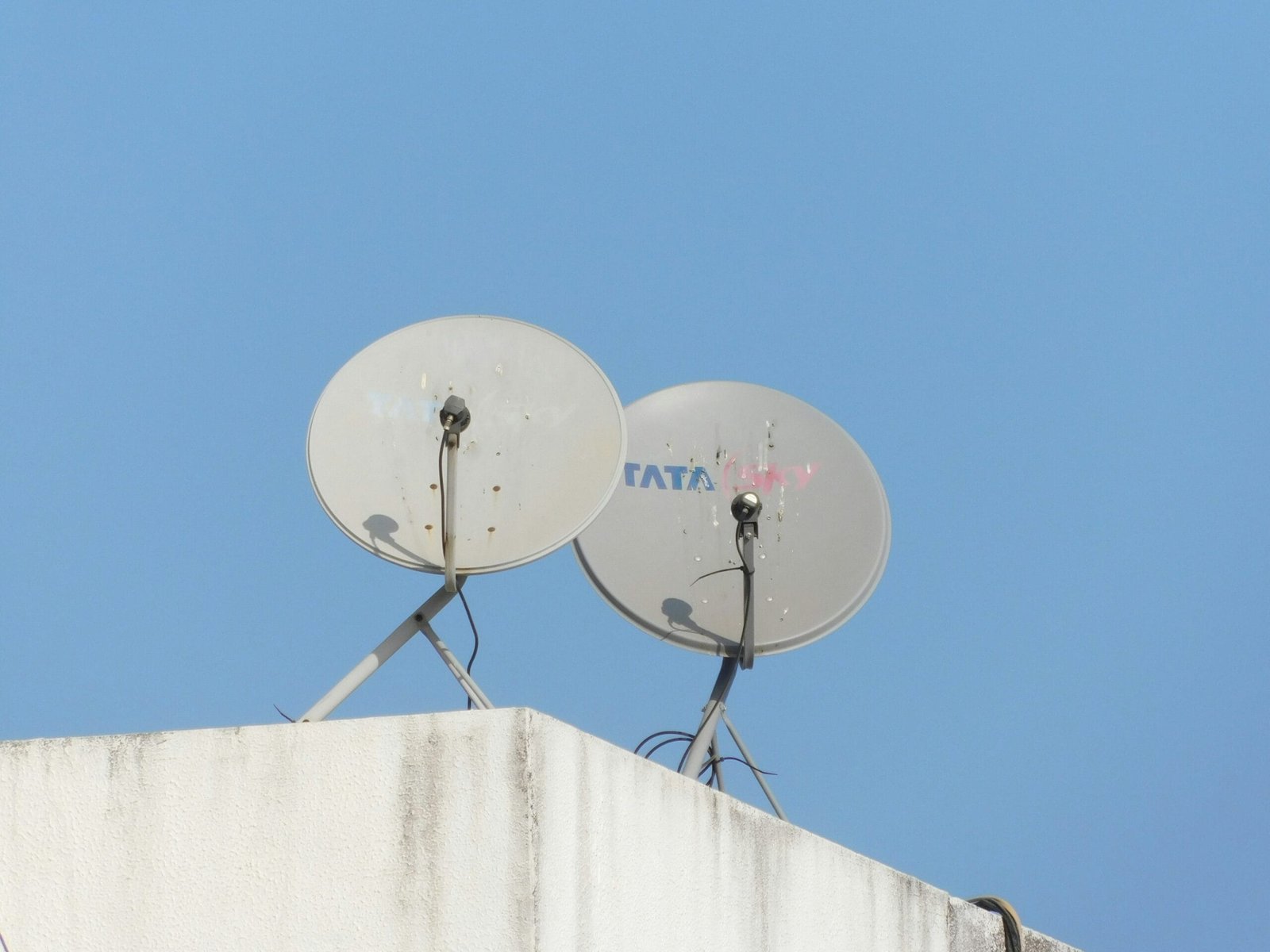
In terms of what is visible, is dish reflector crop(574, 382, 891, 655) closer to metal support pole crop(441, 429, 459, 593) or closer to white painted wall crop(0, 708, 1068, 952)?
metal support pole crop(441, 429, 459, 593)

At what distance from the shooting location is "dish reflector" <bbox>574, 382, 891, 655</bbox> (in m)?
9.01

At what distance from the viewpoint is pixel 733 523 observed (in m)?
9.23

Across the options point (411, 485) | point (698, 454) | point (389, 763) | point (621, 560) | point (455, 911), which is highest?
point (698, 454)

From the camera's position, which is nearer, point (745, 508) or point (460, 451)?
point (460, 451)

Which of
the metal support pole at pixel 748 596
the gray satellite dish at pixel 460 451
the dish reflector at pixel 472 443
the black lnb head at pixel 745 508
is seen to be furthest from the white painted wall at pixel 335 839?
the black lnb head at pixel 745 508

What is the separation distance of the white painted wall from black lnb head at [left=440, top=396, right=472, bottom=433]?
1.98 meters

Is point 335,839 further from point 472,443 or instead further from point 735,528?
point 735,528

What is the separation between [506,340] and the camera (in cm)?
753

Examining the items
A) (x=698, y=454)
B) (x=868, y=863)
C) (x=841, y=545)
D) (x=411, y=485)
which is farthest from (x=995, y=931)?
(x=411, y=485)

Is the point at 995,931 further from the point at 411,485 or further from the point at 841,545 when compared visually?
the point at 411,485

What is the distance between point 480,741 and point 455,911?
495mm

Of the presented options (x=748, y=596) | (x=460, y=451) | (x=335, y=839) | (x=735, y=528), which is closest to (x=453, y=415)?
(x=460, y=451)

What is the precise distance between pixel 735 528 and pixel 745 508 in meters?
0.34

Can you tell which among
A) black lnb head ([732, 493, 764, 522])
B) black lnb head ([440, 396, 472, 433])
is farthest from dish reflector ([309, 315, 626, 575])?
black lnb head ([732, 493, 764, 522])
